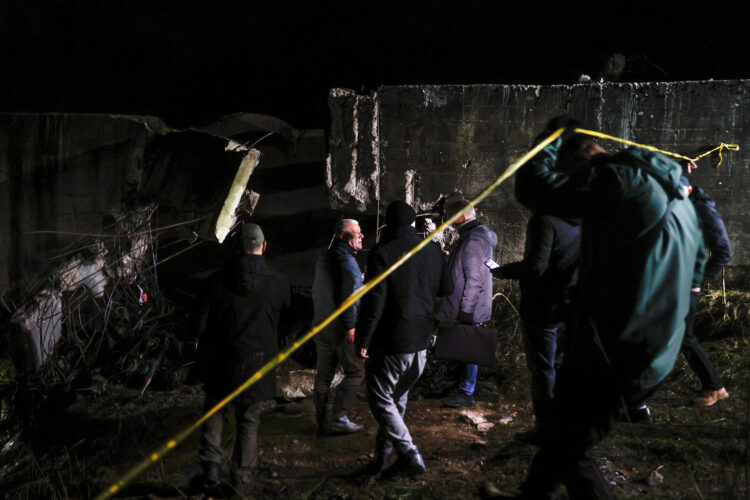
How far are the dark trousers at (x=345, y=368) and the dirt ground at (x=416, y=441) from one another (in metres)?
0.29

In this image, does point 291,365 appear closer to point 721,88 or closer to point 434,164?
point 434,164

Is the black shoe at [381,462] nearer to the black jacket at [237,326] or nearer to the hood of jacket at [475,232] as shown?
the black jacket at [237,326]

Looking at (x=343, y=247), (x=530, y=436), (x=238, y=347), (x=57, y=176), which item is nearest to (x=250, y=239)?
(x=238, y=347)

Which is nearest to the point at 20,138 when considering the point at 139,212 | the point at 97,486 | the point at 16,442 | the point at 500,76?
the point at 139,212

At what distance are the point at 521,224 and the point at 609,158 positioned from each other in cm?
406

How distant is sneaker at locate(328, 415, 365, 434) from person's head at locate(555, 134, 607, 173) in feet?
9.34

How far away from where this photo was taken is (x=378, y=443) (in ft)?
12.0

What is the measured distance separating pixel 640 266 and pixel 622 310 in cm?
20

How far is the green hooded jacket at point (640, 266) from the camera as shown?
2.26 m

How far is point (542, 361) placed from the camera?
3949 mm

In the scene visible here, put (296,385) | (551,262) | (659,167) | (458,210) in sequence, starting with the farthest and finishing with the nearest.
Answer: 1. (296,385)
2. (458,210)
3. (551,262)
4. (659,167)

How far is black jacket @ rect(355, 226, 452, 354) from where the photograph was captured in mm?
3535

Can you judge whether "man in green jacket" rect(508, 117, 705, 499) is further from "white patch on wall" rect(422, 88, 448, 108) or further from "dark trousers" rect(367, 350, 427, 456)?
"white patch on wall" rect(422, 88, 448, 108)

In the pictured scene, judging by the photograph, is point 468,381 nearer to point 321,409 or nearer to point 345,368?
point 345,368
